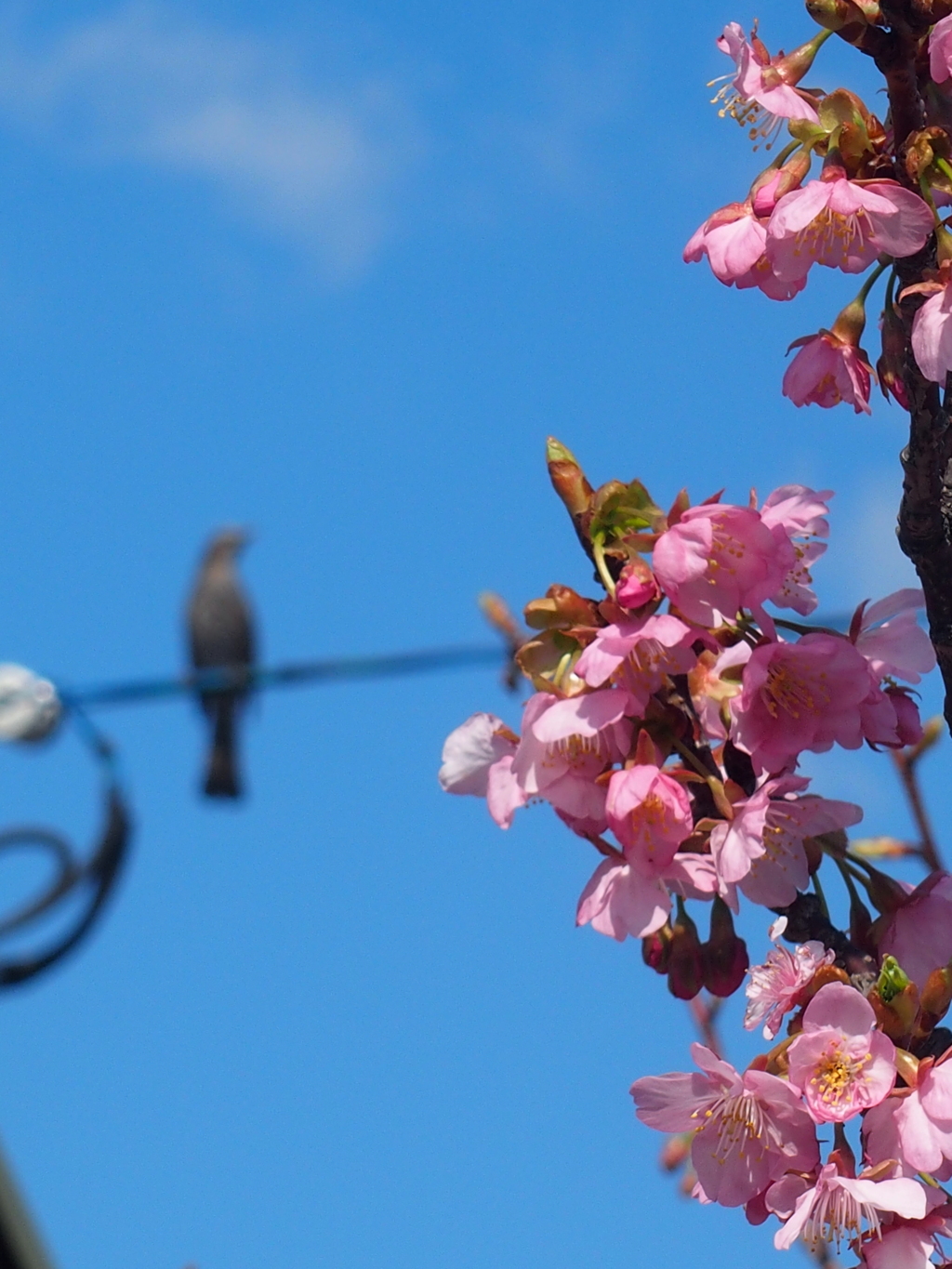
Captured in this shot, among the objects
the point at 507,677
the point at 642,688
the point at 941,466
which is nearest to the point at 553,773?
the point at 642,688

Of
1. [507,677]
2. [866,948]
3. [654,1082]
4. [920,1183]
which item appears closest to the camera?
[920,1183]

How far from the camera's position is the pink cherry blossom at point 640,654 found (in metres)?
1.20

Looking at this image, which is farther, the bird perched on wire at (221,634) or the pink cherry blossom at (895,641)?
the bird perched on wire at (221,634)

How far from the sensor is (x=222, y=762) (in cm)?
941

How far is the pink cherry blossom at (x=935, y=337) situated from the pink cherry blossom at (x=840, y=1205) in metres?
0.66

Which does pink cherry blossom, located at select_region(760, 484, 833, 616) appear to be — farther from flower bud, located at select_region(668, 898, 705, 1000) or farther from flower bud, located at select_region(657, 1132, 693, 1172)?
flower bud, located at select_region(657, 1132, 693, 1172)

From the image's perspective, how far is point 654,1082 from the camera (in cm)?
125

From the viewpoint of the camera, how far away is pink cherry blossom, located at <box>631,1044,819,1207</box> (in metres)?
1.21

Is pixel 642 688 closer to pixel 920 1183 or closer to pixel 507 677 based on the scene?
pixel 920 1183

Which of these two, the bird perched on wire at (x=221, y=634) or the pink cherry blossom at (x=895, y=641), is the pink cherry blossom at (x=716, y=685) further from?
the bird perched on wire at (x=221, y=634)

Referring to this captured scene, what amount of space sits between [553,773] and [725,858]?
16 centimetres

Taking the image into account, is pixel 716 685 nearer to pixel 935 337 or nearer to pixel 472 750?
pixel 472 750

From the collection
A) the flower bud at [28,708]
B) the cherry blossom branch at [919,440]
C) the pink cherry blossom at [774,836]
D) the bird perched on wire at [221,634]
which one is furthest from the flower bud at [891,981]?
the bird perched on wire at [221,634]

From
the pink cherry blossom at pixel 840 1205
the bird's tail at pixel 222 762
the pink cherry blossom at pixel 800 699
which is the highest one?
the bird's tail at pixel 222 762
